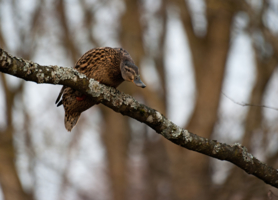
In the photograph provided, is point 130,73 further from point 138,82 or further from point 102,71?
point 102,71

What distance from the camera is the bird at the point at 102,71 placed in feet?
12.0

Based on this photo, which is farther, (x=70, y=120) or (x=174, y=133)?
(x=70, y=120)

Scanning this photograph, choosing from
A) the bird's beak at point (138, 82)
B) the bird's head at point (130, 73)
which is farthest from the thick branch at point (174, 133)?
the bird's head at point (130, 73)

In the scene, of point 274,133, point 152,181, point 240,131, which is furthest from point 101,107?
point 274,133

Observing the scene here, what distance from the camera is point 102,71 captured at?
12.3 feet

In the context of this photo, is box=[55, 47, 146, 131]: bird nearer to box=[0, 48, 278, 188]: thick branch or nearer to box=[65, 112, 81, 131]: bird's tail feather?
box=[65, 112, 81, 131]: bird's tail feather

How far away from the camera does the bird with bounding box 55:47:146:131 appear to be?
3668 mm

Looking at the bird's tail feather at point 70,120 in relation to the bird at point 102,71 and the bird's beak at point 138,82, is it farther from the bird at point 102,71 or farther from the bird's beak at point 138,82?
the bird's beak at point 138,82

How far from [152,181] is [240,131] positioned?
4.45 meters

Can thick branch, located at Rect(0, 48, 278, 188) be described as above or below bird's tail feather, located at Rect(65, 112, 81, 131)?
below

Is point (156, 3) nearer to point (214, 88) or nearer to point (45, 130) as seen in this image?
point (214, 88)

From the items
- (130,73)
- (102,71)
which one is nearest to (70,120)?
(102,71)

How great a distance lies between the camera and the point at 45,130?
1045cm

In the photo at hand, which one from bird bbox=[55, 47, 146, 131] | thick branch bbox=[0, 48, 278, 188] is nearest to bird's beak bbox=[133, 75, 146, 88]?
bird bbox=[55, 47, 146, 131]
